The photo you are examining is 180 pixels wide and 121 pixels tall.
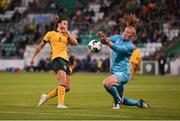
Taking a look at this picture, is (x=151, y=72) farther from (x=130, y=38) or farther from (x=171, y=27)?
(x=130, y=38)

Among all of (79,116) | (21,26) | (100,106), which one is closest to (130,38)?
(100,106)

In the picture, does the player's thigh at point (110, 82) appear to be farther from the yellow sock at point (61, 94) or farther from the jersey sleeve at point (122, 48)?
the yellow sock at point (61, 94)

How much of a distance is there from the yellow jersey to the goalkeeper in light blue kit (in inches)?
48.2

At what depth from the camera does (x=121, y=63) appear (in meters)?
17.9

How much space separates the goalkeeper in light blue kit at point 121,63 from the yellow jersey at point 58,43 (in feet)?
4.02

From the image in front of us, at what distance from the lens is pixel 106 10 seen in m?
52.8

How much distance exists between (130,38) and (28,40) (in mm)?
36921

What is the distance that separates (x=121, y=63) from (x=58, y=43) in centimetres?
169

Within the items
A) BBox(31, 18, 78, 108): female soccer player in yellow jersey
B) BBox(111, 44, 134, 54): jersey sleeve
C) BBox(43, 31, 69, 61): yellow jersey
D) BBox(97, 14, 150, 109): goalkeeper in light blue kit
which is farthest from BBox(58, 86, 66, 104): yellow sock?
BBox(111, 44, 134, 54): jersey sleeve

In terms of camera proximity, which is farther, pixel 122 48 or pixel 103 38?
pixel 122 48

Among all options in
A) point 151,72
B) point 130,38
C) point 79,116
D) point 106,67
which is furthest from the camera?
point 106,67

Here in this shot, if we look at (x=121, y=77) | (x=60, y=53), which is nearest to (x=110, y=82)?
(x=121, y=77)

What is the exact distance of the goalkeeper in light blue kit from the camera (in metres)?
17.5

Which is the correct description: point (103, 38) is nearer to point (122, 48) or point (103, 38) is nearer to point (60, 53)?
point (122, 48)
